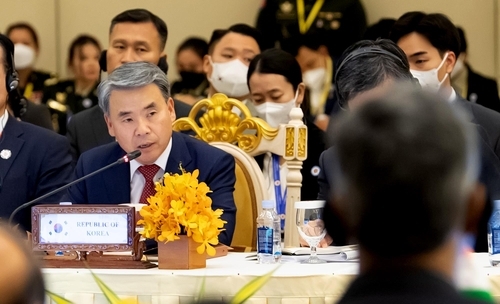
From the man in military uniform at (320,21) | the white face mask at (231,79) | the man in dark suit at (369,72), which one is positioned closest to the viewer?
the man in dark suit at (369,72)

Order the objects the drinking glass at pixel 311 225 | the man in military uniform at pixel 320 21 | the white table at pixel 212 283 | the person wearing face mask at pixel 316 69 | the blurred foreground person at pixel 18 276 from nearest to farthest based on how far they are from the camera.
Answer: the blurred foreground person at pixel 18 276 < the white table at pixel 212 283 < the drinking glass at pixel 311 225 < the person wearing face mask at pixel 316 69 < the man in military uniform at pixel 320 21

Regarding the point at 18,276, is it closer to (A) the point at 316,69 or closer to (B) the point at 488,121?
(B) the point at 488,121

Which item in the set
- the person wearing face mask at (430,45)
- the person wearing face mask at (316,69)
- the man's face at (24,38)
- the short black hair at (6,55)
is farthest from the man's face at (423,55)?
the man's face at (24,38)

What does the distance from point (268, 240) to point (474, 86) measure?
3.25 metres

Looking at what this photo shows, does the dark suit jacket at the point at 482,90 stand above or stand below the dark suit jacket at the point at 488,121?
above

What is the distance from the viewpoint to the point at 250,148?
352 cm

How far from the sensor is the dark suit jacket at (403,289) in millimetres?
911

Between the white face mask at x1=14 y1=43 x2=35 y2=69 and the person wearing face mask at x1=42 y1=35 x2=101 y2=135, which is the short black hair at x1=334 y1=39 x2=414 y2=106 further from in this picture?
the white face mask at x1=14 y1=43 x2=35 y2=69

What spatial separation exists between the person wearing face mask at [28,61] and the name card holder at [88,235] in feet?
12.2

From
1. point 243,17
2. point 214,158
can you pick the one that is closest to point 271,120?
point 214,158

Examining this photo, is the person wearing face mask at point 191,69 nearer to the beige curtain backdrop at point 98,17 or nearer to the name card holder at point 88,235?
the beige curtain backdrop at point 98,17

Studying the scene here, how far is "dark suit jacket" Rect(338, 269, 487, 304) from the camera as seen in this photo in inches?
35.9

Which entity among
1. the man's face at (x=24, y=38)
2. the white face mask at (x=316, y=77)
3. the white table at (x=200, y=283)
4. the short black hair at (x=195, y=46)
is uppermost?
the man's face at (x=24, y=38)

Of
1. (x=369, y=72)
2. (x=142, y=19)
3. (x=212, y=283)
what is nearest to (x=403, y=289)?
(x=212, y=283)
